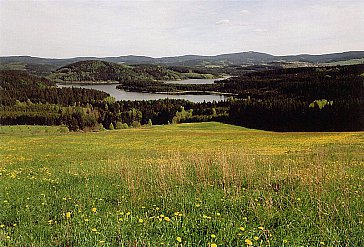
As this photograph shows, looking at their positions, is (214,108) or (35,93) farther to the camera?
(35,93)

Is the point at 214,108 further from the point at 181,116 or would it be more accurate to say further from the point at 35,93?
the point at 35,93

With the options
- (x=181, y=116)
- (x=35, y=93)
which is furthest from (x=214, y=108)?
(x=35, y=93)

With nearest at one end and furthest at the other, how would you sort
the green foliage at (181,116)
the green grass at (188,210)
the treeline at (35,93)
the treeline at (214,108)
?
the green grass at (188,210), the treeline at (214,108), the green foliage at (181,116), the treeline at (35,93)

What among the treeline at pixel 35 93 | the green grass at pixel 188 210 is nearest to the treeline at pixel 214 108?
the treeline at pixel 35 93

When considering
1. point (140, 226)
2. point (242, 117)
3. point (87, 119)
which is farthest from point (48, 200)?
point (87, 119)

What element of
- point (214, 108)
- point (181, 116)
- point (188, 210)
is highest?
point (188, 210)

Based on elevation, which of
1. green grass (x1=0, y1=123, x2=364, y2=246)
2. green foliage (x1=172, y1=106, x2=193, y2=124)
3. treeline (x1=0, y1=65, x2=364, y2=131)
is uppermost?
green grass (x1=0, y1=123, x2=364, y2=246)

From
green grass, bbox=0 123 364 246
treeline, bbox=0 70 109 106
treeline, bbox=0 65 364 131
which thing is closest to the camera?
green grass, bbox=0 123 364 246

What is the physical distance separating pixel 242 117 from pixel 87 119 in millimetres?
64278

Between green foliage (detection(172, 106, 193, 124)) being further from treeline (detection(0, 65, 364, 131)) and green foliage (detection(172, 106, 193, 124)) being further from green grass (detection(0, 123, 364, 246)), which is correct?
green grass (detection(0, 123, 364, 246))

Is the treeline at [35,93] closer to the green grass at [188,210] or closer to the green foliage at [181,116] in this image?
the green foliage at [181,116]

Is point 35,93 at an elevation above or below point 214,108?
above

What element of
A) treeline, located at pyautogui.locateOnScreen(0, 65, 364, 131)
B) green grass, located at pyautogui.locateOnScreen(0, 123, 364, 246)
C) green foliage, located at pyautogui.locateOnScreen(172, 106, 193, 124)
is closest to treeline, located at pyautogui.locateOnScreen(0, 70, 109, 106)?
treeline, located at pyautogui.locateOnScreen(0, 65, 364, 131)

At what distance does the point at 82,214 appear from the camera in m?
6.11
